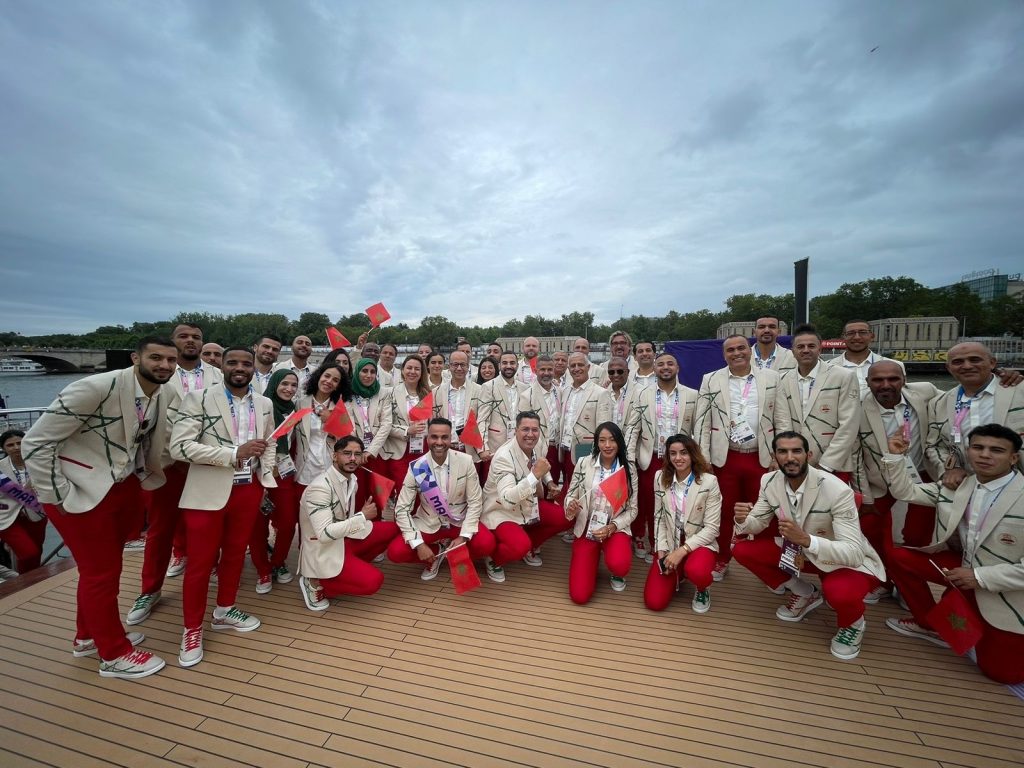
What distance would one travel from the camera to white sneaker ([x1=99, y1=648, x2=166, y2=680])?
3014mm

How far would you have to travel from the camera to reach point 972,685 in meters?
2.98

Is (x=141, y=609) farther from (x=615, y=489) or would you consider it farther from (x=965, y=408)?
(x=965, y=408)

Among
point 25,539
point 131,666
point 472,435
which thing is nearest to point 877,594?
point 472,435

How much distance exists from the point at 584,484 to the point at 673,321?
107574 millimetres

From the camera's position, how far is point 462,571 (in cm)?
403

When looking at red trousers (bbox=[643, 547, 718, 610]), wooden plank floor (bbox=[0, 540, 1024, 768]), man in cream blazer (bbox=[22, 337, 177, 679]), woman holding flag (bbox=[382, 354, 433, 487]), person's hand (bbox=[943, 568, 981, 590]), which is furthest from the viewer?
woman holding flag (bbox=[382, 354, 433, 487])

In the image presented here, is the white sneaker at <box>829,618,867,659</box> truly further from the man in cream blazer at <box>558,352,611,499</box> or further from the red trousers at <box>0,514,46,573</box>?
the red trousers at <box>0,514,46,573</box>

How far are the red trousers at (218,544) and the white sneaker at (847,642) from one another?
4.48 meters

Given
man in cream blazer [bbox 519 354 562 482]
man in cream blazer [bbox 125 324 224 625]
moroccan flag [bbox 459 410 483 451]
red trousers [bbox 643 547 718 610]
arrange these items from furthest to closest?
1. man in cream blazer [bbox 519 354 562 482]
2. moroccan flag [bbox 459 410 483 451]
3. red trousers [bbox 643 547 718 610]
4. man in cream blazer [bbox 125 324 224 625]

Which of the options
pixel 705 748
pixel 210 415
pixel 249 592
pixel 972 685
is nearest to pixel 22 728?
pixel 249 592

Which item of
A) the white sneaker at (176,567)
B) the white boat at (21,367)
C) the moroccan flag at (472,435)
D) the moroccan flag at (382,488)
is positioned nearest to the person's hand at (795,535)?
the moroccan flag at (472,435)

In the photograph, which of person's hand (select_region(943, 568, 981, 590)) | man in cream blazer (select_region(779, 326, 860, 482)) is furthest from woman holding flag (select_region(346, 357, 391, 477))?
person's hand (select_region(943, 568, 981, 590))

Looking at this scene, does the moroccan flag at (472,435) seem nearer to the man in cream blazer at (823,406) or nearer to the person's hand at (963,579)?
the man in cream blazer at (823,406)

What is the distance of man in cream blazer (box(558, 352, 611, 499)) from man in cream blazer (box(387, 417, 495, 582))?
1.35m
